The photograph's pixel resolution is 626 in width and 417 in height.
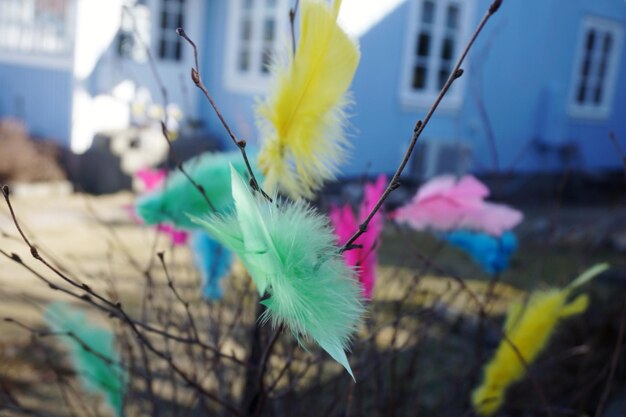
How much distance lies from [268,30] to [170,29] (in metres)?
1.71

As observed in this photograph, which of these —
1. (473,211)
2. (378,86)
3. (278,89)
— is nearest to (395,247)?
(378,86)

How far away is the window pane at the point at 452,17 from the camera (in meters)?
9.45

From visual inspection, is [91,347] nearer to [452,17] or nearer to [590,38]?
[452,17]

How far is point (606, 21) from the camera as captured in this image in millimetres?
11586

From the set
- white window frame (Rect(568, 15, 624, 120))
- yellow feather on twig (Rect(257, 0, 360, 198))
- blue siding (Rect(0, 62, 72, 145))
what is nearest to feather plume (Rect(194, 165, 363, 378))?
yellow feather on twig (Rect(257, 0, 360, 198))

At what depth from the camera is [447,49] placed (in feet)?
31.7

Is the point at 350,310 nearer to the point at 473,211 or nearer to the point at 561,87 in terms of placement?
the point at 473,211

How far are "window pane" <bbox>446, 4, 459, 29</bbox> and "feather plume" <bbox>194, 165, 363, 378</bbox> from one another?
30.4 ft

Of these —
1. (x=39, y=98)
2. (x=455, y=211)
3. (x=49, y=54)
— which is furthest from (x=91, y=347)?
(x=39, y=98)

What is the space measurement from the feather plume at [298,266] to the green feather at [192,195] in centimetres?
52

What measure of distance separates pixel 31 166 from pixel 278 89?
756 cm

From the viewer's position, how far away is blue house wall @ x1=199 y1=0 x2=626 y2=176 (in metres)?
8.80

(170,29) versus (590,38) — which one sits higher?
(590,38)

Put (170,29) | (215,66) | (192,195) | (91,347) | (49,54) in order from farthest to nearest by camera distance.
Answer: (170,29) < (215,66) < (49,54) < (91,347) < (192,195)
